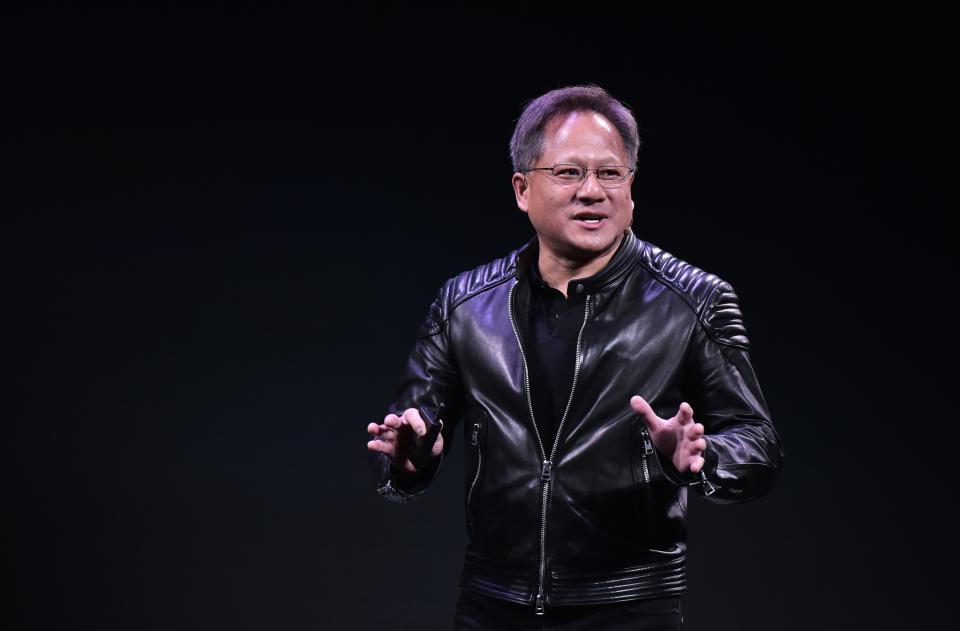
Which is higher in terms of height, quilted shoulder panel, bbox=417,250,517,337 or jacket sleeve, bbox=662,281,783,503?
quilted shoulder panel, bbox=417,250,517,337

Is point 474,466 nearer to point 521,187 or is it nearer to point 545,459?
point 545,459

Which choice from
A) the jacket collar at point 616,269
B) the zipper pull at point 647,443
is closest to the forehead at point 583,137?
the jacket collar at point 616,269

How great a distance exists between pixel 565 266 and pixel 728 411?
40 centimetres

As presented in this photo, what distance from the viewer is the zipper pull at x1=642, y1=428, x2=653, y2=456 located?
1762mm

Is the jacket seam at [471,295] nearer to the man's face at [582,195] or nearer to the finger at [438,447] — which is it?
the man's face at [582,195]

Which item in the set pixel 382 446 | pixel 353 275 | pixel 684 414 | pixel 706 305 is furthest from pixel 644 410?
pixel 353 275

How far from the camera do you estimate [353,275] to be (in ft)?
12.0

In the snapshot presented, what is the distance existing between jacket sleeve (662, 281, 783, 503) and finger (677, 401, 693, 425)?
7 cm

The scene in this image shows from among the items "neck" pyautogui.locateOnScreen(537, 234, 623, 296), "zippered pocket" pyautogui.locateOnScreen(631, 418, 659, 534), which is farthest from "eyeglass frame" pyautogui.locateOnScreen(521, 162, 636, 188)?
"zippered pocket" pyautogui.locateOnScreen(631, 418, 659, 534)

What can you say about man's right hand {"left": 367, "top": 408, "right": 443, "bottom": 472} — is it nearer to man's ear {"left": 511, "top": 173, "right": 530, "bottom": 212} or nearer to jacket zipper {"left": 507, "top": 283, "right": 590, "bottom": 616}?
jacket zipper {"left": 507, "top": 283, "right": 590, "bottom": 616}

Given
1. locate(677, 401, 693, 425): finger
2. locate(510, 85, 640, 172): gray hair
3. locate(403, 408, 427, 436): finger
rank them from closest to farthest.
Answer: locate(677, 401, 693, 425): finger < locate(403, 408, 427, 436): finger < locate(510, 85, 640, 172): gray hair

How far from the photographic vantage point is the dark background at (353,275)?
355cm

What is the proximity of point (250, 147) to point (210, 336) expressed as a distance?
0.64m

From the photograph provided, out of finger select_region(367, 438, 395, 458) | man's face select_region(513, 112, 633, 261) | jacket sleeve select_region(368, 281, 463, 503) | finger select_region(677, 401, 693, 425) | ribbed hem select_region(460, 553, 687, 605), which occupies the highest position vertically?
man's face select_region(513, 112, 633, 261)
